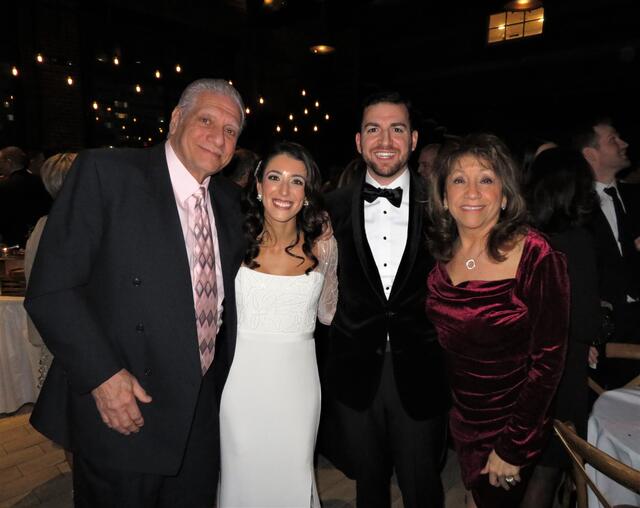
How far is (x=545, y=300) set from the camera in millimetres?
1880

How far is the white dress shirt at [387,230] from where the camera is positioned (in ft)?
8.16

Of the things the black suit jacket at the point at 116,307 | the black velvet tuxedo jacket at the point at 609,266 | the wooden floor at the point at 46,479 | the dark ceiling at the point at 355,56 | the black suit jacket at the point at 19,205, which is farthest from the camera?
the dark ceiling at the point at 355,56

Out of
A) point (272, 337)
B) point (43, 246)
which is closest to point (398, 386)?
point (272, 337)

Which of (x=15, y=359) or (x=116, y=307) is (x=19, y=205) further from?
(x=116, y=307)

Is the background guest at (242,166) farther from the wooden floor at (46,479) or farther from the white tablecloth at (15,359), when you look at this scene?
the wooden floor at (46,479)

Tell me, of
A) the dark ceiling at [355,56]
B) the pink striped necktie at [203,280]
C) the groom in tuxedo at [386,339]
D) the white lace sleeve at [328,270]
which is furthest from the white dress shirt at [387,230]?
the dark ceiling at [355,56]

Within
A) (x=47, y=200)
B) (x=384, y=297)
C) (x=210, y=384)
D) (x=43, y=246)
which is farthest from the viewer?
(x=47, y=200)

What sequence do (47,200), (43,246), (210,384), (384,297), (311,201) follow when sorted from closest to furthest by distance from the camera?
(43,246) → (210,384) → (384,297) → (311,201) → (47,200)

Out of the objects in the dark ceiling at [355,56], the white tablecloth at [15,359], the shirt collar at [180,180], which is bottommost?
the white tablecloth at [15,359]

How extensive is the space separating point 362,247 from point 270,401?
0.92 metres

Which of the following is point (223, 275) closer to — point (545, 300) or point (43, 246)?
point (43, 246)

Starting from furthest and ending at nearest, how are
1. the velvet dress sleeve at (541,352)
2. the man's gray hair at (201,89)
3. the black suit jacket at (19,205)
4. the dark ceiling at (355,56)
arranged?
the dark ceiling at (355,56), the black suit jacket at (19,205), the man's gray hair at (201,89), the velvet dress sleeve at (541,352)

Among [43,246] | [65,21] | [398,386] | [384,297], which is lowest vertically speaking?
[398,386]

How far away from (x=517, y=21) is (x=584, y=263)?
32.5ft
